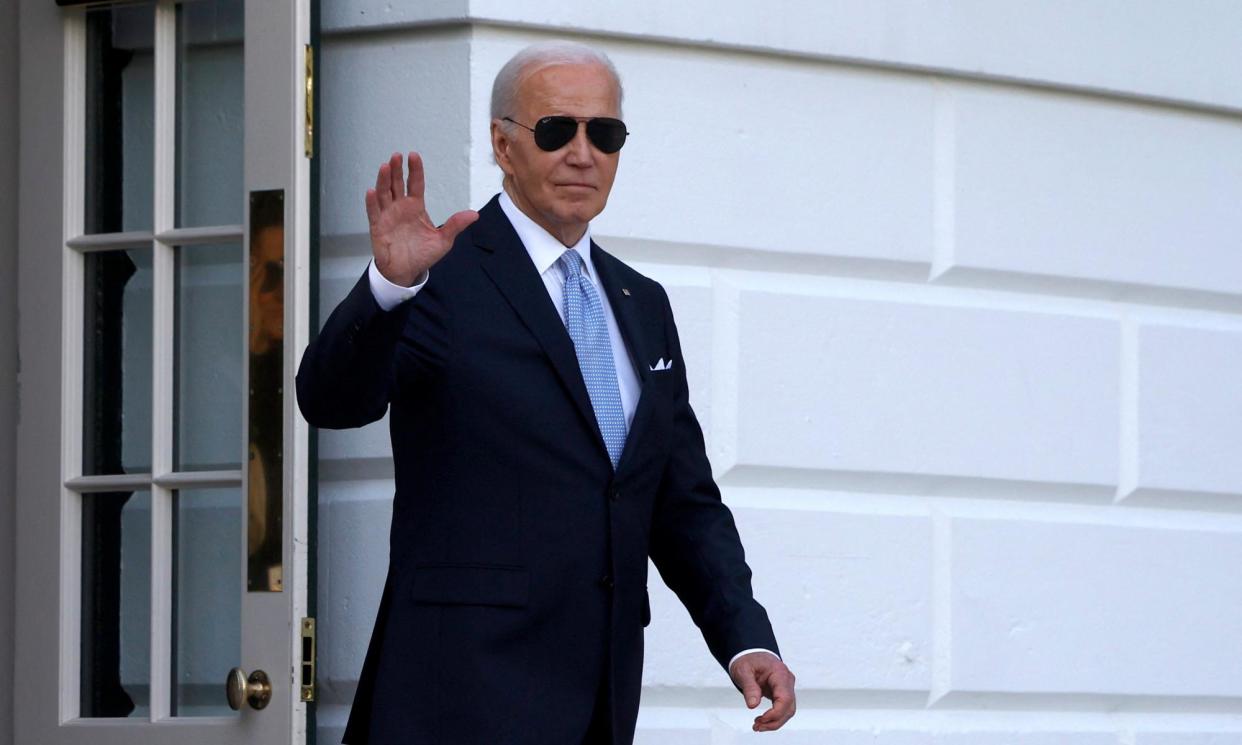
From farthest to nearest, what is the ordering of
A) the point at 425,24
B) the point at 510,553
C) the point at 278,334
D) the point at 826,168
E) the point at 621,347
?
the point at 826,168, the point at 425,24, the point at 278,334, the point at 621,347, the point at 510,553

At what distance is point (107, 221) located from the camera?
4.37m

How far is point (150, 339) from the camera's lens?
434cm

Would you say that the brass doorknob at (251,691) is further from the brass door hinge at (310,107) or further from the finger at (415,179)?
the finger at (415,179)

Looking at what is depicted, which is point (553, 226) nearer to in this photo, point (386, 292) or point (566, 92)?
point (566, 92)

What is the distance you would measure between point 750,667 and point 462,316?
686 mm

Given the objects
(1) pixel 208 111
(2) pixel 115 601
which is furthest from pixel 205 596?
(1) pixel 208 111

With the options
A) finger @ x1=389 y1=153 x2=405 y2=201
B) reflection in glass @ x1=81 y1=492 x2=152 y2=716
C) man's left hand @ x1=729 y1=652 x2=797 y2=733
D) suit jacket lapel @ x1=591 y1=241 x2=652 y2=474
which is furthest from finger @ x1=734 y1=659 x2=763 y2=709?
reflection in glass @ x1=81 y1=492 x2=152 y2=716

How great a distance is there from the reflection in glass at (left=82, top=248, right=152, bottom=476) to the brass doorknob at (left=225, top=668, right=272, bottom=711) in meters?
0.59

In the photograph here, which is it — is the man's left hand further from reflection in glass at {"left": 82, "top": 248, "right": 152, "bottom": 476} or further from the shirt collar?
reflection in glass at {"left": 82, "top": 248, "right": 152, "bottom": 476}

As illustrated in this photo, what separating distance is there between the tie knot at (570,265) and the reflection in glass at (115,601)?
147cm

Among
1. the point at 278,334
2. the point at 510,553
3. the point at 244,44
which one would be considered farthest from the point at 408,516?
the point at 244,44

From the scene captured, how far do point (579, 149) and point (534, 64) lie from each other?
0.16m

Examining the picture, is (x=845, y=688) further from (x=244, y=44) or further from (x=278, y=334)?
(x=244, y=44)

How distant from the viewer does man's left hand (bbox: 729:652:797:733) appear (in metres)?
3.04
